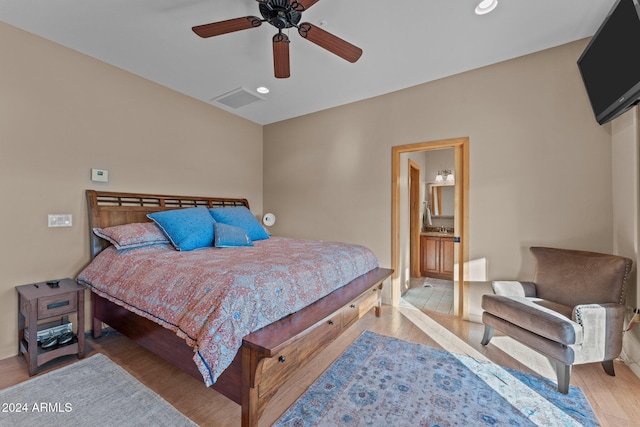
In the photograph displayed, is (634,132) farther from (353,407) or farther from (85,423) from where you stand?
(85,423)

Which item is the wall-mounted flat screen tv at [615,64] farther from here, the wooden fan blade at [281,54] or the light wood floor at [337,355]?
the wooden fan blade at [281,54]

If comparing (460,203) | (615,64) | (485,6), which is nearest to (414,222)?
(460,203)

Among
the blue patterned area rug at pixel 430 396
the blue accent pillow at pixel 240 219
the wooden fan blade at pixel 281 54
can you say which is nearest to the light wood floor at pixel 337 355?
the blue patterned area rug at pixel 430 396

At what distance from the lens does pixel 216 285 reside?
1563 millimetres

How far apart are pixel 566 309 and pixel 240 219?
3.32m

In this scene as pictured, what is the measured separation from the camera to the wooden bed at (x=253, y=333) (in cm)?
141

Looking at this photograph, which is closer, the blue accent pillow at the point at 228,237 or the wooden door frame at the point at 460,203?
the blue accent pillow at the point at 228,237

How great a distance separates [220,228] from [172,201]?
108 centimetres

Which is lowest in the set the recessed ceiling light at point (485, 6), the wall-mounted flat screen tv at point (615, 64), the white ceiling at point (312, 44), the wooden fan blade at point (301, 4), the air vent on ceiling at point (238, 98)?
the wall-mounted flat screen tv at point (615, 64)

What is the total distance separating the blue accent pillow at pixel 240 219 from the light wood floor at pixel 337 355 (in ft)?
4.87

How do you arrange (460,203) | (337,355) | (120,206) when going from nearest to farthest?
(337,355), (120,206), (460,203)

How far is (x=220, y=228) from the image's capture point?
112 inches

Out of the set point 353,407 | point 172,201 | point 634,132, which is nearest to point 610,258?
point 634,132

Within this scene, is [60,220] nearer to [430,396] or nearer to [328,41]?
[328,41]
